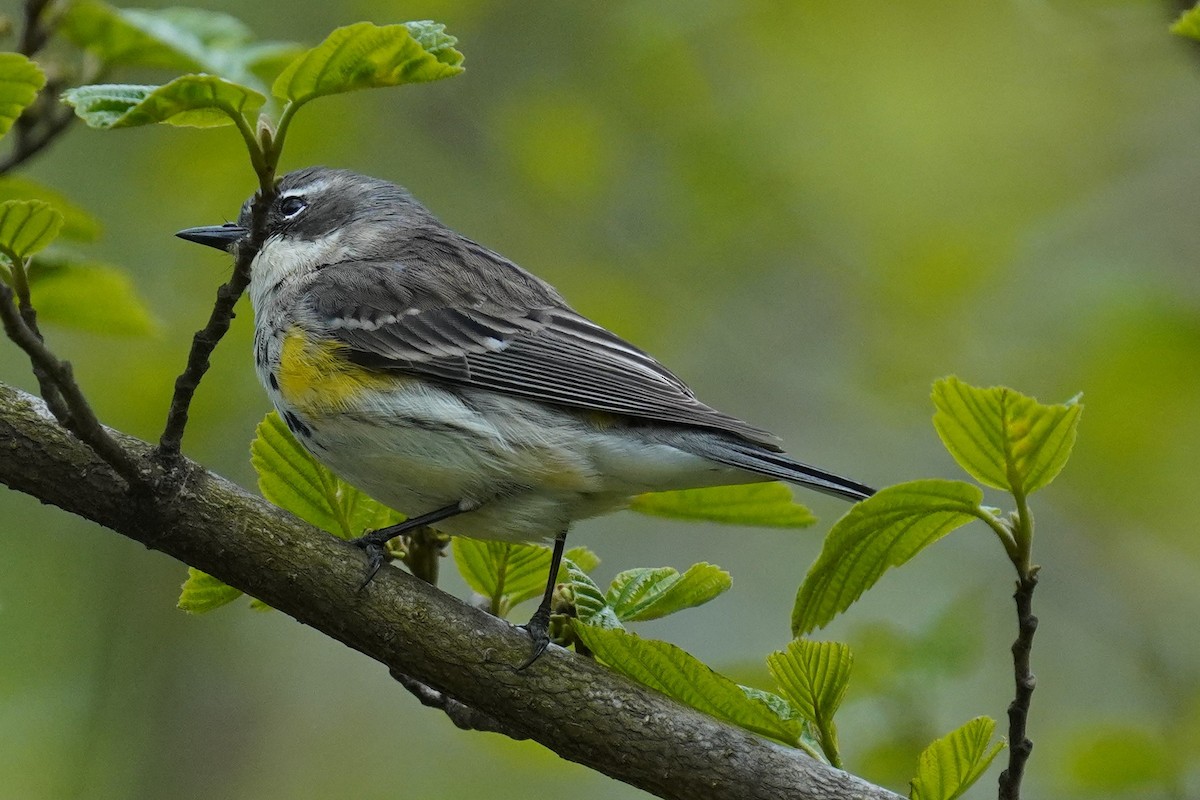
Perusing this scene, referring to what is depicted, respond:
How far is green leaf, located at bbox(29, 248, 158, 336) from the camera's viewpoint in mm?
3529

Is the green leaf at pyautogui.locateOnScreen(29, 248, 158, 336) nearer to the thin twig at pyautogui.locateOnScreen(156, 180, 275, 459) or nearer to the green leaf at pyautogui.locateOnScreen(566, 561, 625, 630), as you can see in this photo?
the thin twig at pyautogui.locateOnScreen(156, 180, 275, 459)

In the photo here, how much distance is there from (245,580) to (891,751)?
2.37m

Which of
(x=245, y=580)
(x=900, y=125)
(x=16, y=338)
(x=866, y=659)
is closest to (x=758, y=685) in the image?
(x=866, y=659)

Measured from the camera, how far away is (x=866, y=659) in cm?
420

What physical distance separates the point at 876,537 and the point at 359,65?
1353 mm

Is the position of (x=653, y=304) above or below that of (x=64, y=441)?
above

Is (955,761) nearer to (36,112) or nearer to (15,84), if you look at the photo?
(15,84)

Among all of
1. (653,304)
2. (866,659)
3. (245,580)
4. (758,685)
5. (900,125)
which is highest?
(900,125)

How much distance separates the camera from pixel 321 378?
4109 mm

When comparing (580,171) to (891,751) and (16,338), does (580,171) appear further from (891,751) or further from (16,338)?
(16,338)

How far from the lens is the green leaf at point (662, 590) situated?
2982 millimetres

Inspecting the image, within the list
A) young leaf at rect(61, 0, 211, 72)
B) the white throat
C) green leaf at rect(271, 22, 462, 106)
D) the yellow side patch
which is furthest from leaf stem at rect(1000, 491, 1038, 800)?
the white throat

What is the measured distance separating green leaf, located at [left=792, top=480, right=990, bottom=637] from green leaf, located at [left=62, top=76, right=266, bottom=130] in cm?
140

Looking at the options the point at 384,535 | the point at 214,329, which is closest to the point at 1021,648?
the point at 384,535
